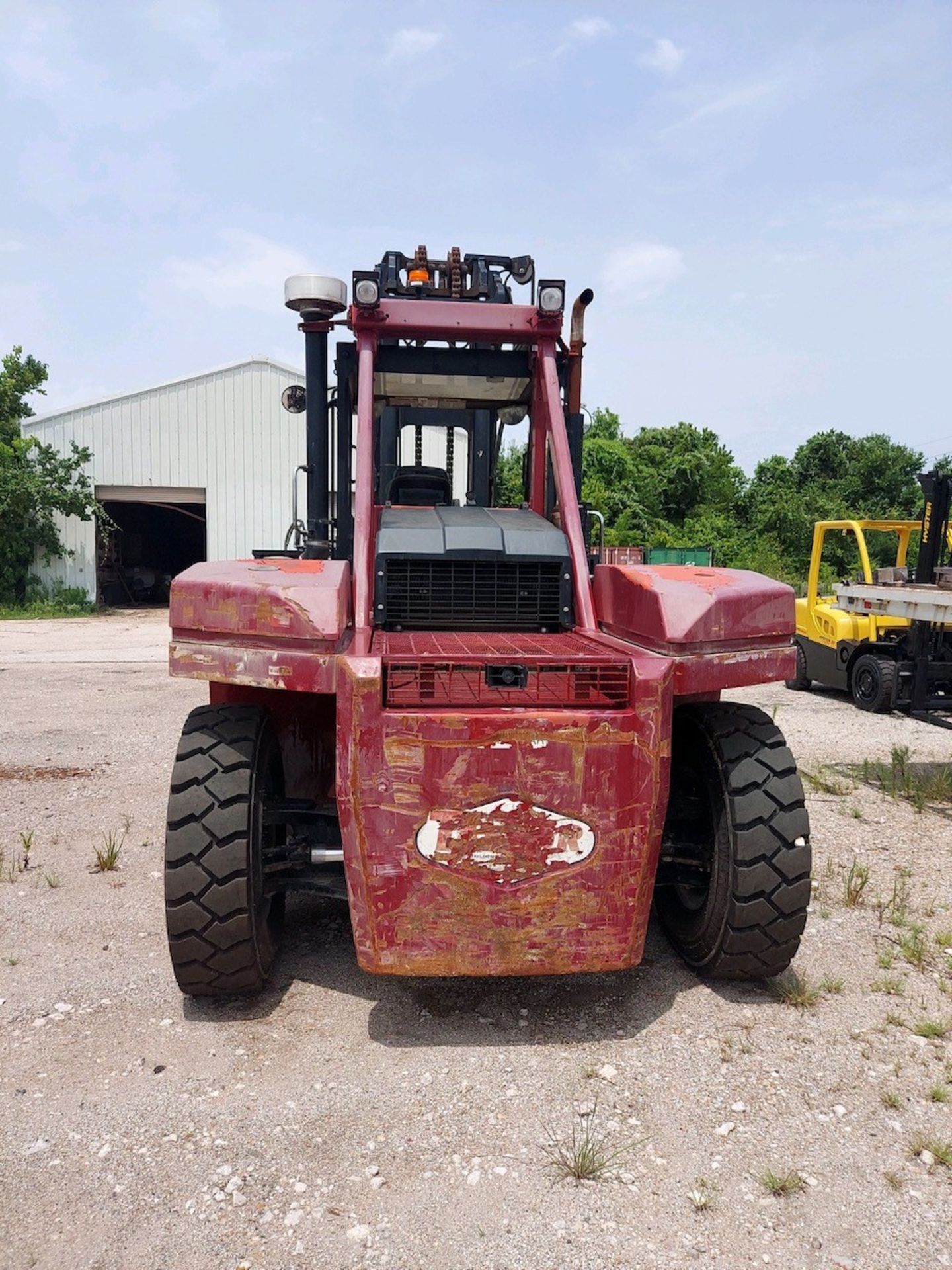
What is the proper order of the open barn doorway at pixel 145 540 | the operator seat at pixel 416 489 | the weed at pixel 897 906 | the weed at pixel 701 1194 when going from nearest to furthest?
1. the weed at pixel 701 1194
2. the weed at pixel 897 906
3. the operator seat at pixel 416 489
4. the open barn doorway at pixel 145 540

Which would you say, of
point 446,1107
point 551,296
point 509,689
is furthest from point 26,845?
point 551,296

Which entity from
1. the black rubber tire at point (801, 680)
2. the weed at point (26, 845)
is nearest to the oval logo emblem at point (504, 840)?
the weed at point (26, 845)

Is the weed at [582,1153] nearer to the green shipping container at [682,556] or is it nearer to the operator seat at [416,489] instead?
the operator seat at [416,489]

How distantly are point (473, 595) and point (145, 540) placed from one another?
27841 millimetres

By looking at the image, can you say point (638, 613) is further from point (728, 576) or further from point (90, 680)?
point (90, 680)

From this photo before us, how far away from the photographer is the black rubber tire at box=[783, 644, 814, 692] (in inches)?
458

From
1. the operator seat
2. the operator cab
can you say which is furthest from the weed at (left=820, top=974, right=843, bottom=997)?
the operator seat

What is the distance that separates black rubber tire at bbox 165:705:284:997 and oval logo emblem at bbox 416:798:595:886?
2.58 feet

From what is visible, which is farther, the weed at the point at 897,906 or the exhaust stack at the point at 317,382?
the exhaust stack at the point at 317,382

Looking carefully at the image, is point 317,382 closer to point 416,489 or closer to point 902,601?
point 416,489

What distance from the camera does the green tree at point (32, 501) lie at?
21.6 meters

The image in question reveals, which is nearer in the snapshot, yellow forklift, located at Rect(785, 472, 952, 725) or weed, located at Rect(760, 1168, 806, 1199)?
weed, located at Rect(760, 1168, 806, 1199)

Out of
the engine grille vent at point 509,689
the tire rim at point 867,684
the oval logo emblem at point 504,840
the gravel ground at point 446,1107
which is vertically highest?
the engine grille vent at point 509,689

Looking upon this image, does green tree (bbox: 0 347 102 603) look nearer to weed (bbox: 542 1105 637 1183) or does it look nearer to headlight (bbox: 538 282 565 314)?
headlight (bbox: 538 282 565 314)
